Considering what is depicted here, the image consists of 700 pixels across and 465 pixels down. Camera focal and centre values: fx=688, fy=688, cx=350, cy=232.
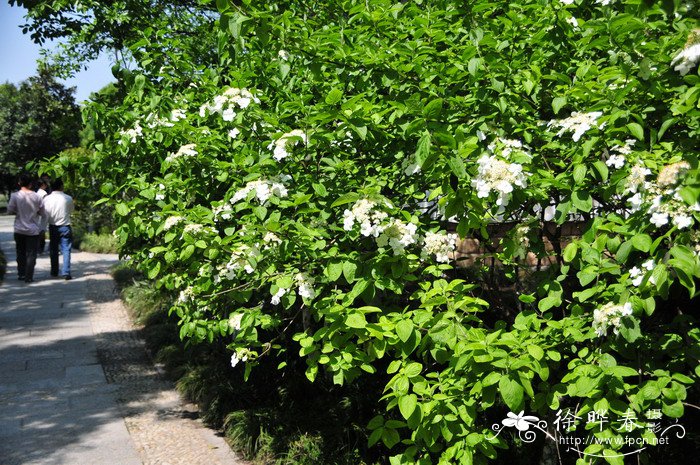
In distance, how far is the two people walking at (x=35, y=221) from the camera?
40.4ft

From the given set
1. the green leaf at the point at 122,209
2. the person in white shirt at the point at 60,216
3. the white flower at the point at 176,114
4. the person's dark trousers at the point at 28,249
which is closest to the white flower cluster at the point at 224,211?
the green leaf at the point at 122,209

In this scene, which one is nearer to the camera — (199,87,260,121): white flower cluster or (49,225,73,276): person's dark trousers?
(199,87,260,121): white flower cluster

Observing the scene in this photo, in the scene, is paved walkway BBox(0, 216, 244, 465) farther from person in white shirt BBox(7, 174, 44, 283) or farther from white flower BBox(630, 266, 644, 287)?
white flower BBox(630, 266, 644, 287)

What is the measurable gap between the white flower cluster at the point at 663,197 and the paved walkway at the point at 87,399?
129 inches

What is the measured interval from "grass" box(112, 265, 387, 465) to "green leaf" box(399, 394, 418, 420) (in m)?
1.82

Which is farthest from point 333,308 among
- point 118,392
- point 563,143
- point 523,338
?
point 118,392

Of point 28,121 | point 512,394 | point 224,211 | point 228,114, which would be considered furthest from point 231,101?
point 28,121

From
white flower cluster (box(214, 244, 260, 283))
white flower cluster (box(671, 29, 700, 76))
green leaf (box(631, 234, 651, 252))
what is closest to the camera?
white flower cluster (box(671, 29, 700, 76))

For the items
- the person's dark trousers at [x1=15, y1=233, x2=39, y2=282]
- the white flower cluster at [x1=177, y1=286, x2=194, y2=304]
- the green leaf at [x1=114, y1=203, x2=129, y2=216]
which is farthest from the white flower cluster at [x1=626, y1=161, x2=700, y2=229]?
the person's dark trousers at [x1=15, y1=233, x2=39, y2=282]

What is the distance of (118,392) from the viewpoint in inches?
239

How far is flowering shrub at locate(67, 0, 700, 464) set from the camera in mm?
2463

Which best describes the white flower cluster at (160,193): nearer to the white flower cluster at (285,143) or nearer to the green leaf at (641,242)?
the white flower cluster at (285,143)

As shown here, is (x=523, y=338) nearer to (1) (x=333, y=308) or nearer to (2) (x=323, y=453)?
(1) (x=333, y=308)

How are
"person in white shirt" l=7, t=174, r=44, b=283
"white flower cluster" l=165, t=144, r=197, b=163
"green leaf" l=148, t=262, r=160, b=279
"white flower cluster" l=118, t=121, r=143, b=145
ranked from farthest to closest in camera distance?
"person in white shirt" l=7, t=174, r=44, b=283 → "white flower cluster" l=118, t=121, r=143, b=145 → "green leaf" l=148, t=262, r=160, b=279 → "white flower cluster" l=165, t=144, r=197, b=163
